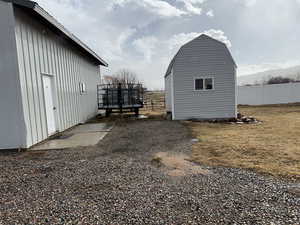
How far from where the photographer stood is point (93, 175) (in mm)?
3336

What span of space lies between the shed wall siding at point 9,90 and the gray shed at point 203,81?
683 centimetres

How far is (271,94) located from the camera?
18094 mm

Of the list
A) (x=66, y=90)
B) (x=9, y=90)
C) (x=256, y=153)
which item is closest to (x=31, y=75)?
(x=9, y=90)

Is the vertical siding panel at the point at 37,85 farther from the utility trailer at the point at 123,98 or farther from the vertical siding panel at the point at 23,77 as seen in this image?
the utility trailer at the point at 123,98

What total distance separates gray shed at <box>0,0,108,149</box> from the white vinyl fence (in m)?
17.4

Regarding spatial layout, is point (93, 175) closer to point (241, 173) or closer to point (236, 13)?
point (241, 173)

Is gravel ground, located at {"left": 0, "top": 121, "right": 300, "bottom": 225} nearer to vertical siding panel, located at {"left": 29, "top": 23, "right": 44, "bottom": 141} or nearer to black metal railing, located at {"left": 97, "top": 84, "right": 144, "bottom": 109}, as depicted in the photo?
vertical siding panel, located at {"left": 29, "top": 23, "right": 44, "bottom": 141}

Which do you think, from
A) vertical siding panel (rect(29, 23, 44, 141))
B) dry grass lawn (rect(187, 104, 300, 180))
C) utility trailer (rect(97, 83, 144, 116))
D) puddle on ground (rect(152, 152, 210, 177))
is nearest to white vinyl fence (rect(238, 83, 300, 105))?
utility trailer (rect(97, 83, 144, 116))

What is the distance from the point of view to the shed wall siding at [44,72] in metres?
5.19

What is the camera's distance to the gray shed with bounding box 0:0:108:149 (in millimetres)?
4879

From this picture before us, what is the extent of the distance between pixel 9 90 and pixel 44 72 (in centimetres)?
150

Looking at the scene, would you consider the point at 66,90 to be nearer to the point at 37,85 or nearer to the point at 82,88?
the point at 82,88

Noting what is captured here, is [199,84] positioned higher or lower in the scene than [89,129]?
higher

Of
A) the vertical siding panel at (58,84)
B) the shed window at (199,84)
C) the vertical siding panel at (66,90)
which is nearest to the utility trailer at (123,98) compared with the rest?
the vertical siding panel at (66,90)
